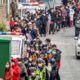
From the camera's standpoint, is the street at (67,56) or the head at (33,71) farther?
the street at (67,56)

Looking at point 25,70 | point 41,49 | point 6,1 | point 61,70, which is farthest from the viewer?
point 6,1

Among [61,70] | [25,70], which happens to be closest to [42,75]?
[25,70]

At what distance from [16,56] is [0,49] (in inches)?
54.6

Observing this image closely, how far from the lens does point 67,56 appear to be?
37500 millimetres

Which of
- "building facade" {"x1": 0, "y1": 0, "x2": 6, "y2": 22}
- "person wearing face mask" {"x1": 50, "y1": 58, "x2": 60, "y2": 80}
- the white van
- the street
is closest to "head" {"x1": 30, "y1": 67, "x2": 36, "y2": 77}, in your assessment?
"person wearing face mask" {"x1": 50, "y1": 58, "x2": 60, "y2": 80}

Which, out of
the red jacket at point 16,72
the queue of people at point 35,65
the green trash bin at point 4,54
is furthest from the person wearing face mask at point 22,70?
the green trash bin at point 4,54

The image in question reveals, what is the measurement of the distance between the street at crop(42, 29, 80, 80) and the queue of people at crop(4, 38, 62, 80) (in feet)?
6.94

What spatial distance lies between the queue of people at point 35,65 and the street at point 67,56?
6.94ft

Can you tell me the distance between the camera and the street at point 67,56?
3191 cm

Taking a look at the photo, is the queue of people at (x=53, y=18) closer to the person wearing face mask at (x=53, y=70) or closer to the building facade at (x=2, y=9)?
the building facade at (x=2, y=9)

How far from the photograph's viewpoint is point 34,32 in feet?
122

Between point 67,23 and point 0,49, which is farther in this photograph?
point 67,23

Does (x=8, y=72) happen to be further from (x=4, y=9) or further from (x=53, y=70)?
(x=4, y=9)

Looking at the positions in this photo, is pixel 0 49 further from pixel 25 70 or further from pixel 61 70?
pixel 61 70
